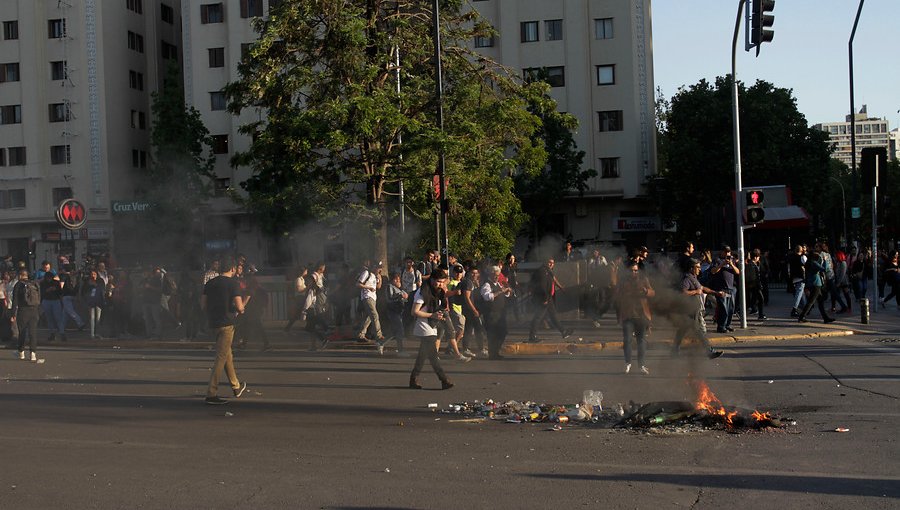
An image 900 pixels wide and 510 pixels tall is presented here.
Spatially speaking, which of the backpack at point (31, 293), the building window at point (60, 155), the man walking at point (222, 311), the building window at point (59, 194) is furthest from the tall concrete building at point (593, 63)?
the man walking at point (222, 311)

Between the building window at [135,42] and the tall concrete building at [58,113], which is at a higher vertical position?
the building window at [135,42]

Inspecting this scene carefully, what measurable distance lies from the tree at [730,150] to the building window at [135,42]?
29464 mm

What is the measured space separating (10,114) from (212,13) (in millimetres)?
12532

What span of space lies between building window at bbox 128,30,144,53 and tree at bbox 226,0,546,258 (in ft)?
102

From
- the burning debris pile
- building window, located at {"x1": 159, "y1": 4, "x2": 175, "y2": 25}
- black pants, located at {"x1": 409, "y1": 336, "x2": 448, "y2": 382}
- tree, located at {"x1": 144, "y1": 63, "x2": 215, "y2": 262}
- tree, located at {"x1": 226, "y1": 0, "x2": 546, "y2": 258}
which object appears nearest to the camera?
the burning debris pile

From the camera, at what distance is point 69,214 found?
21312 mm

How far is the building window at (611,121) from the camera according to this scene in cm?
4481

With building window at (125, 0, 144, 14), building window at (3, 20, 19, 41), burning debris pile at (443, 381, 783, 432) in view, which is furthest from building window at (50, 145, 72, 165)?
burning debris pile at (443, 381, 783, 432)

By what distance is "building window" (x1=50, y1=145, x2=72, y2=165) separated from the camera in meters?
47.5

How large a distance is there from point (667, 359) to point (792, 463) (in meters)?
5.88

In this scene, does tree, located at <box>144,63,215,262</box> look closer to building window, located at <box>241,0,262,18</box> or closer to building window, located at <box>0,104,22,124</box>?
building window, located at <box>241,0,262,18</box>

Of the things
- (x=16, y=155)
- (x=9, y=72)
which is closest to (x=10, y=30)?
(x=9, y=72)

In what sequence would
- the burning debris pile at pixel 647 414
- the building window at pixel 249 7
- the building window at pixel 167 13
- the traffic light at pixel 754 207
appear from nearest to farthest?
1. the burning debris pile at pixel 647 414
2. the traffic light at pixel 754 207
3. the building window at pixel 249 7
4. the building window at pixel 167 13

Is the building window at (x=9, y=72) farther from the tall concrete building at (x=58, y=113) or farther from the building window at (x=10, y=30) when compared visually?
the building window at (x=10, y=30)
